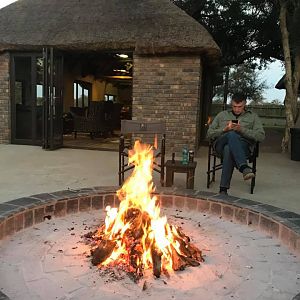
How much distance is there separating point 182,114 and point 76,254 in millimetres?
5103

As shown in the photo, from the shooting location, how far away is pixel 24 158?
6.42 m

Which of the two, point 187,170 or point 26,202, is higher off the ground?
point 187,170

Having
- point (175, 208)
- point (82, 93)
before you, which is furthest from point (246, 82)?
point (175, 208)

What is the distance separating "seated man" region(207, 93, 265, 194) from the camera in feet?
13.1

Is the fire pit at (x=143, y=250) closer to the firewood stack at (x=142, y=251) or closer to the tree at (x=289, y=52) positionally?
the firewood stack at (x=142, y=251)

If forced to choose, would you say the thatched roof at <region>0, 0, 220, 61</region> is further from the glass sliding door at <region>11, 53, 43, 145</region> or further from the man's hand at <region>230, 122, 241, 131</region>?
the man's hand at <region>230, 122, 241, 131</region>

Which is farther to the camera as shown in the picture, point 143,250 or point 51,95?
point 51,95

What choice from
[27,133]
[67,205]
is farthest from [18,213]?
[27,133]

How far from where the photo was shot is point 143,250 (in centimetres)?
237

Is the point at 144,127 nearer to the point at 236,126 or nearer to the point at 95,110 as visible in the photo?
the point at 236,126

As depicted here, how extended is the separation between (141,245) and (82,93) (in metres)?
11.6

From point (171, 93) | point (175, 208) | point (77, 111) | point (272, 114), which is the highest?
point (171, 93)

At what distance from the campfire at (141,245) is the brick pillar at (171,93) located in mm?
4683

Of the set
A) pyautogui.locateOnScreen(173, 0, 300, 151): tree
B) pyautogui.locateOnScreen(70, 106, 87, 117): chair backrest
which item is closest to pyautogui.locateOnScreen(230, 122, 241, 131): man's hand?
pyautogui.locateOnScreen(70, 106, 87, 117): chair backrest
